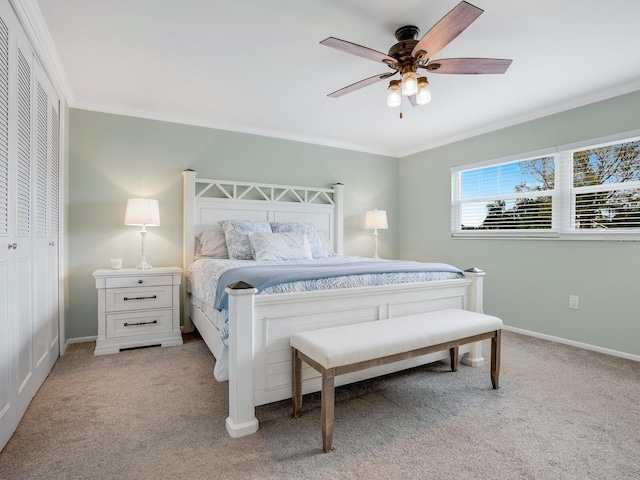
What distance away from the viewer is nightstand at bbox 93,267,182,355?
2.96 m

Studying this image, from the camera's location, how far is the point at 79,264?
3.29 metres

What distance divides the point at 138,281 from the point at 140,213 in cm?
63

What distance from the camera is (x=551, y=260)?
3389 millimetres

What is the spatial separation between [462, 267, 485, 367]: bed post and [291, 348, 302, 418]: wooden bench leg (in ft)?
4.99

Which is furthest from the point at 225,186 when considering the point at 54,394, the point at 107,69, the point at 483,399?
the point at 483,399

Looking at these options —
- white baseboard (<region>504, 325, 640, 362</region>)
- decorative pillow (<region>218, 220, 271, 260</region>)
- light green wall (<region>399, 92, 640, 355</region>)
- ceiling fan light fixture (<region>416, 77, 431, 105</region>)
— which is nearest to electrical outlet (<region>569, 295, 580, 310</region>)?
light green wall (<region>399, 92, 640, 355</region>)

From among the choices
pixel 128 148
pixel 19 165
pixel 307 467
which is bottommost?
pixel 307 467

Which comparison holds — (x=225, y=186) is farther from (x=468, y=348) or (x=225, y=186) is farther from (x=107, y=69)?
(x=468, y=348)

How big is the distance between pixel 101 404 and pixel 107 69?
2.42 metres

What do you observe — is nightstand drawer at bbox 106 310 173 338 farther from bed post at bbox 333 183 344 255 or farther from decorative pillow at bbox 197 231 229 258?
bed post at bbox 333 183 344 255

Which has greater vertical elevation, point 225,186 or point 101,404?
point 225,186

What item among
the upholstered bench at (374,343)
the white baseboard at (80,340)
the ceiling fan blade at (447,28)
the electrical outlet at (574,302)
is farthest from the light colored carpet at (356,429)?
the ceiling fan blade at (447,28)

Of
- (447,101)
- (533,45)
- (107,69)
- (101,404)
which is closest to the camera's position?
(101,404)

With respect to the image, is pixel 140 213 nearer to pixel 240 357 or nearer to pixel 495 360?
pixel 240 357
